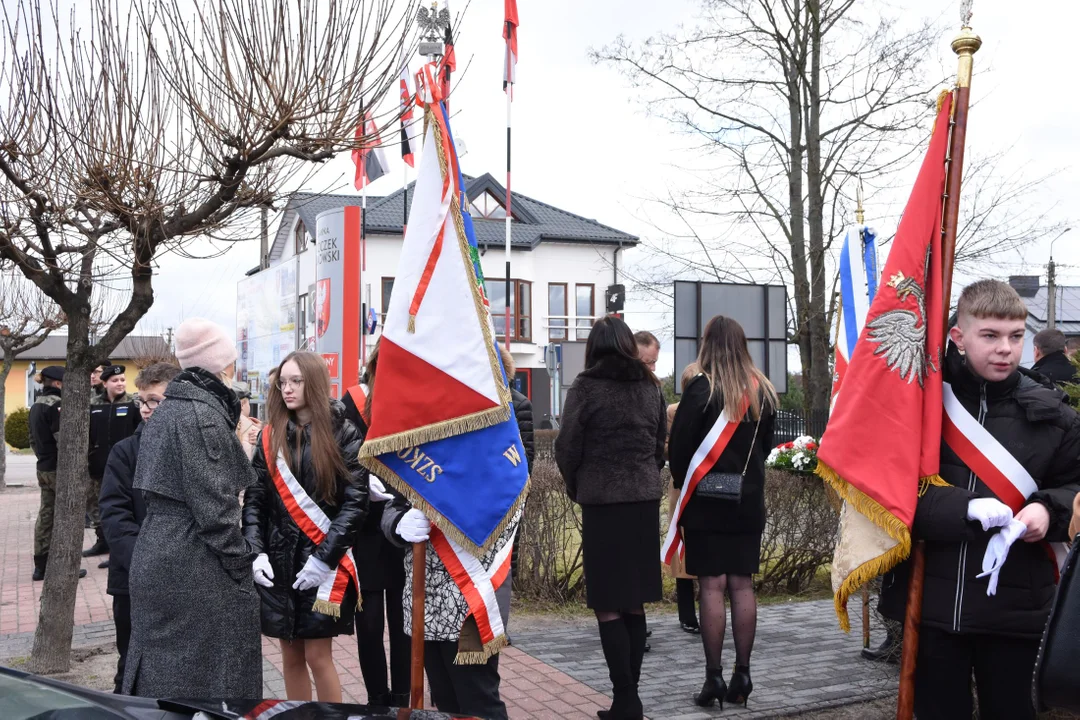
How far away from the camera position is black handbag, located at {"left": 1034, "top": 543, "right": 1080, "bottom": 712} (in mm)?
2338

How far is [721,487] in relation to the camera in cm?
511

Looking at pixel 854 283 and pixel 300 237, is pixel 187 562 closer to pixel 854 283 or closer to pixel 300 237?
pixel 854 283

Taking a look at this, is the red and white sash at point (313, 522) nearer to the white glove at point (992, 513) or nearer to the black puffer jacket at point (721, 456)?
the black puffer jacket at point (721, 456)

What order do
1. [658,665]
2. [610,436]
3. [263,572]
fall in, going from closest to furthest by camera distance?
[263,572] → [610,436] → [658,665]

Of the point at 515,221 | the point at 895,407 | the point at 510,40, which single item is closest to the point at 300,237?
the point at 515,221

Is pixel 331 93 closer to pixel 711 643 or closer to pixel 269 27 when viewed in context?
pixel 269 27

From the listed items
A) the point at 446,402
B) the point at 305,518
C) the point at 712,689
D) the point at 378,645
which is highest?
the point at 446,402

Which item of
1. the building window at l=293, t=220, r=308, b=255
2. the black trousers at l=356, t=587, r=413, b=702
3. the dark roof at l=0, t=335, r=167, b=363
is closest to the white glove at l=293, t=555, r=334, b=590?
the black trousers at l=356, t=587, r=413, b=702

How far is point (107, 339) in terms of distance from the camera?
6059 millimetres

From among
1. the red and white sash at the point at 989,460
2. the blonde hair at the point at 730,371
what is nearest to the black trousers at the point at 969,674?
the red and white sash at the point at 989,460

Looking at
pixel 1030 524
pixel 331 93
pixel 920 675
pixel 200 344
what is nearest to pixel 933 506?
pixel 1030 524

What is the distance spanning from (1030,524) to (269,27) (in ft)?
15.9

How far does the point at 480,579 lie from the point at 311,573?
0.88 m

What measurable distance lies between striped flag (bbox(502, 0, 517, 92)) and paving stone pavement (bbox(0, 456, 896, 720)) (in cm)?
1183
